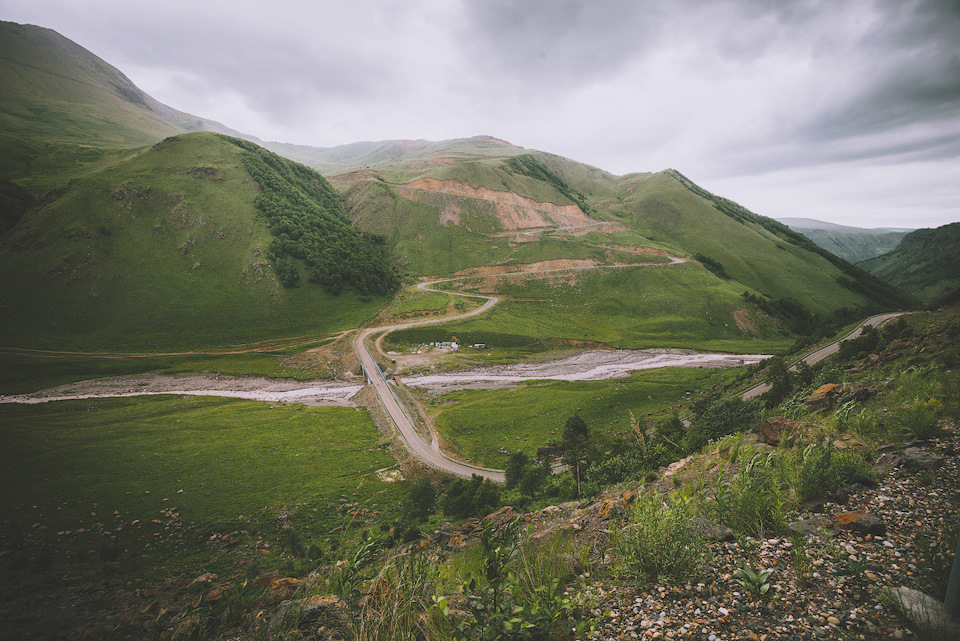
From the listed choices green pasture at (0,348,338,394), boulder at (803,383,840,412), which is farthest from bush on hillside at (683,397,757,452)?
green pasture at (0,348,338,394)

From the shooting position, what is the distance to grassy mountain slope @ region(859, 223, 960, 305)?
137863 millimetres

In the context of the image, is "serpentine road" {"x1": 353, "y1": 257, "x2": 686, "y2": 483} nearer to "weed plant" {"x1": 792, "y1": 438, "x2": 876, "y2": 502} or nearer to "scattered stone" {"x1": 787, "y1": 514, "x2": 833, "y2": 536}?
"weed plant" {"x1": 792, "y1": 438, "x2": 876, "y2": 502}

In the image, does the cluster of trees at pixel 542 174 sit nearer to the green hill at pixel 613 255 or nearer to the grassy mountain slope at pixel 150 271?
the green hill at pixel 613 255

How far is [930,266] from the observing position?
15938cm

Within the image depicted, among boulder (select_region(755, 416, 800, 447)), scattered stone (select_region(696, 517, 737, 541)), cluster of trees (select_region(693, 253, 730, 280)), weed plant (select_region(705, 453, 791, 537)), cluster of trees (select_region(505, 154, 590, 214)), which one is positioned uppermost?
cluster of trees (select_region(505, 154, 590, 214))

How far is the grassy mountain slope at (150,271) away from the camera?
A: 6259 centimetres

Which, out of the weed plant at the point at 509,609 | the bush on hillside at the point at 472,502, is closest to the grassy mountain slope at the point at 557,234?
the bush on hillside at the point at 472,502

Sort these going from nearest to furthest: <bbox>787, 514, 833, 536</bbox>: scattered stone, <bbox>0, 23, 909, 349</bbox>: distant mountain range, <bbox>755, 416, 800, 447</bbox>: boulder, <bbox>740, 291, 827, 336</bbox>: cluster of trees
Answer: <bbox>787, 514, 833, 536</bbox>: scattered stone, <bbox>755, 416, 800, 447</bbox>: boulder, <bbox>0, 23, 909, 349</bbox>: distant mountain range, <bbox>740, 291, 827, 336</bbox>: cluster of trees

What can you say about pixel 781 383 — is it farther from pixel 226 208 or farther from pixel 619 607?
pixel 226 208

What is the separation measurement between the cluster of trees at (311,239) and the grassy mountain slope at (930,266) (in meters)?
197

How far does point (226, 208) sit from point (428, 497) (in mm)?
100153

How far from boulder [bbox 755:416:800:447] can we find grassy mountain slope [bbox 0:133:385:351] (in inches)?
2853

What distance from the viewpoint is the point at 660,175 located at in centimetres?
18550

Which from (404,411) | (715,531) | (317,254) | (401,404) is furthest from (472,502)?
(317,254)
